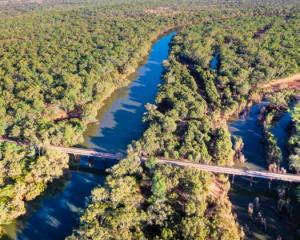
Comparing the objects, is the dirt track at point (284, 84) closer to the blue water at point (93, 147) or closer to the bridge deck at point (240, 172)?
the blue water at point (93, 147)

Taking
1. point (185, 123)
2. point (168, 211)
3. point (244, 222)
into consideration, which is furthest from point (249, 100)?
point (168, 211)

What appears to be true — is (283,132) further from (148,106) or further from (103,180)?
(103,180)

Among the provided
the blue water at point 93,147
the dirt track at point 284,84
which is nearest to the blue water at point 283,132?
the dirt track at point 284,84

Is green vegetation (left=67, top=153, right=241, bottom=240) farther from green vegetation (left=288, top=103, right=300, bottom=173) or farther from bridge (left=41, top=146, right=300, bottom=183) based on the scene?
green vegetation (left=288, top=103, right=300, bottom=173)

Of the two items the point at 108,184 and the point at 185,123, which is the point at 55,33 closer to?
the point at 185,123

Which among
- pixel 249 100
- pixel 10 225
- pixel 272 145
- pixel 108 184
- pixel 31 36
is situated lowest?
pixel 10 225

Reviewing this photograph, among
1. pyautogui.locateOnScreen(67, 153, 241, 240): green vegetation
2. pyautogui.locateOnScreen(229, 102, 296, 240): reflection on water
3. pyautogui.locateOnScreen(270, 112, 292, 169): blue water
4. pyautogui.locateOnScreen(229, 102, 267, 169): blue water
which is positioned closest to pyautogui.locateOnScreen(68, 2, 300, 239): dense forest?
pyautogui.locateOnScreen(67, 153, 241, 240): green vegetation

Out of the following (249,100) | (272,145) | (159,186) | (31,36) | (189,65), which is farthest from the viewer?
(31,36)
